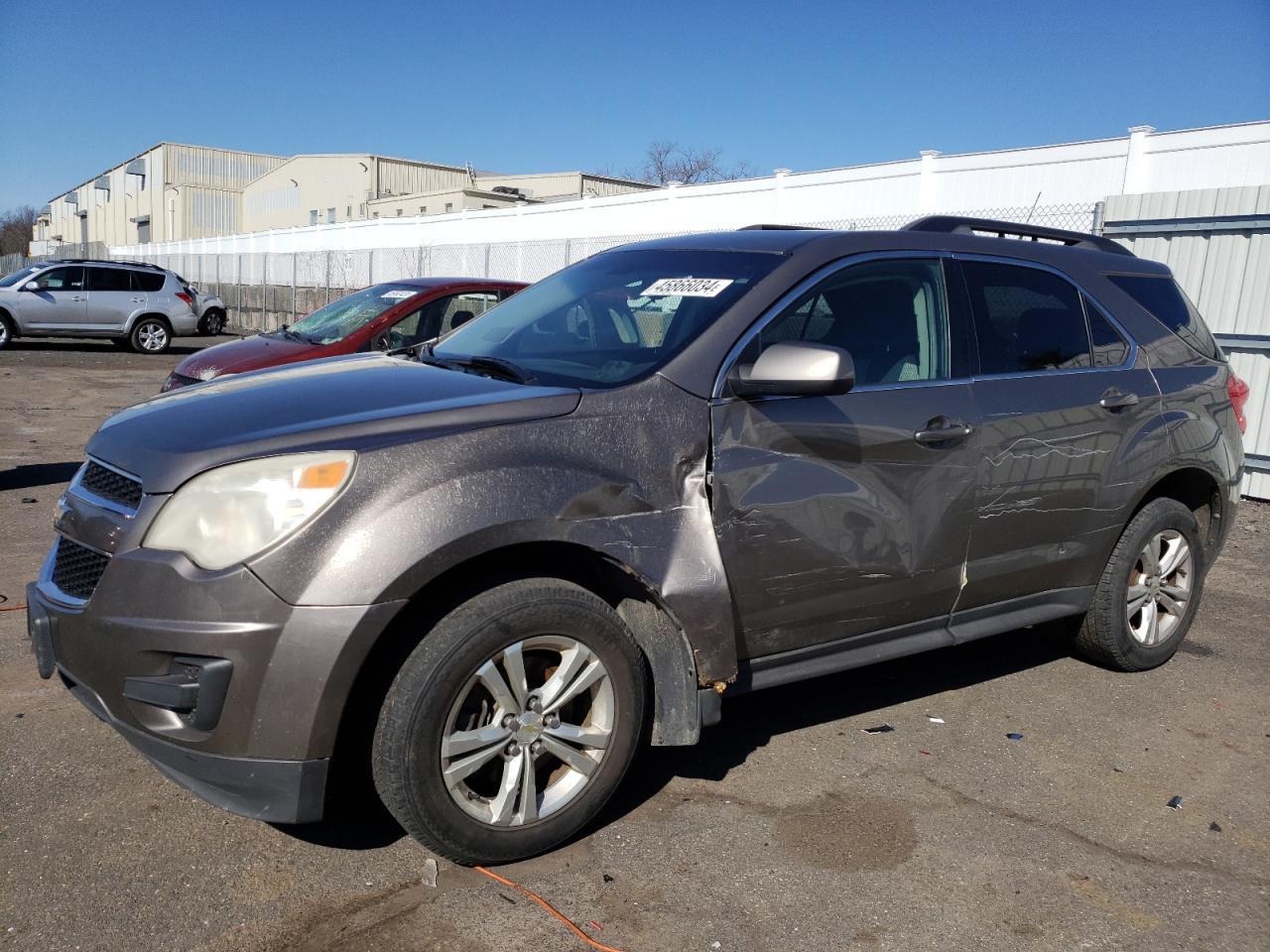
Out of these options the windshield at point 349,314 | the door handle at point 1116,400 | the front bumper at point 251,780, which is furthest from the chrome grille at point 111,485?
the windshield at point 349,314

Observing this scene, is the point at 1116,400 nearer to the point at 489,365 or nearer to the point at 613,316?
the point at 613,316

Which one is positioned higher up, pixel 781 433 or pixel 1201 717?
pixel 781 433

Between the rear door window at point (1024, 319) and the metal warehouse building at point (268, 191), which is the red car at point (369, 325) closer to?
the rear door window at point (1024, 319)

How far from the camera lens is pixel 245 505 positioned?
2.73 metres

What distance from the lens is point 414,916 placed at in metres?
2.84

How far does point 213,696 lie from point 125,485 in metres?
0.70

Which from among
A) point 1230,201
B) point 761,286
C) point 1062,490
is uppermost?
point 1230,201

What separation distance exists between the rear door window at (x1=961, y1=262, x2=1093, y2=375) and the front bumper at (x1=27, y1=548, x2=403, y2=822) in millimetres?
2546

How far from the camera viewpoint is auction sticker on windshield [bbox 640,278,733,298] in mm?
3682

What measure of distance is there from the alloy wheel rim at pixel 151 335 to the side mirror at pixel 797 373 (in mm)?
20771

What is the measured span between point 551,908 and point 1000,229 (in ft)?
11.1

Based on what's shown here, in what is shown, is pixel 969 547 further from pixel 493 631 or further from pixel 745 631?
pixel 493 631

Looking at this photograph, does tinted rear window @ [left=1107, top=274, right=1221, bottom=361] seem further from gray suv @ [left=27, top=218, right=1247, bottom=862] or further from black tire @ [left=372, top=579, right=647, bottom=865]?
black tire @ [left=372, top=579, right=647, bottom=865]

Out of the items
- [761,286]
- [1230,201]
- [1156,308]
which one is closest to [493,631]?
[761,286]
